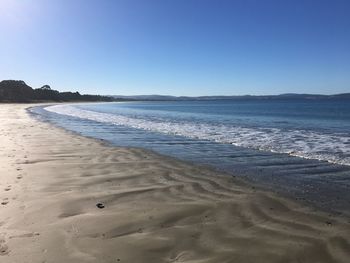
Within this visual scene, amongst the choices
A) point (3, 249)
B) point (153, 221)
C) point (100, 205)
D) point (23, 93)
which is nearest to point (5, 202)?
point (100, 205)

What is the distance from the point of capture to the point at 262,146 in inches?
683

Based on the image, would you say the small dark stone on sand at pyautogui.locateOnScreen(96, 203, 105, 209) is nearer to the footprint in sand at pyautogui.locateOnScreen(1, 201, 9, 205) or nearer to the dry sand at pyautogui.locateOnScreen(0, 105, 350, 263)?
the dry sand at pyautogui.locateOnScreen(0, 105, 350, 263)

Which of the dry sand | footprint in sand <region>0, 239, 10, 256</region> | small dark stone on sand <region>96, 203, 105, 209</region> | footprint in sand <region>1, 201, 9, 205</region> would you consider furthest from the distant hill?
footprint in sand <region>0, 239, 10, 256</region>

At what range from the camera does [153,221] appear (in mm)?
6812

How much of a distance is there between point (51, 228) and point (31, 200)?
189cm

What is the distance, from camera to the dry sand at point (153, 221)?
5.43 m

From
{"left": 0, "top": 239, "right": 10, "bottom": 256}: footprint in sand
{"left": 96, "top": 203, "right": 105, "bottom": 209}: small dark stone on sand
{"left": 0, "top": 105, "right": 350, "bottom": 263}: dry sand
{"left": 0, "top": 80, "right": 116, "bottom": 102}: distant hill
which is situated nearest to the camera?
{"left": 0, "top": 239, "right": 10, "bottom": 256}: footprint in sand

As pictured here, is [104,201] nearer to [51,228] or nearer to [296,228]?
[51,228]

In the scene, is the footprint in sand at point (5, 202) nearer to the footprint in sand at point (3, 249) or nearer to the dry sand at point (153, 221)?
the dry sand at point (153, 221)

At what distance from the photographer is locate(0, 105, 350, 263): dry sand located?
5.43m

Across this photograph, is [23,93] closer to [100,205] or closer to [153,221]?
[100,205]

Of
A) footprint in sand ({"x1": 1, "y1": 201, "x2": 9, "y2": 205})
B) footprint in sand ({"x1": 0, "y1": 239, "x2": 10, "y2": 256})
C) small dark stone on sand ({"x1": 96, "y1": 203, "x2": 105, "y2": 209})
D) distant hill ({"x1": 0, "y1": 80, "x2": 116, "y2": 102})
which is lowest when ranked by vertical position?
distant hill ({"x1": 0, "y1": 80, "x2": 116, "y2": 102})

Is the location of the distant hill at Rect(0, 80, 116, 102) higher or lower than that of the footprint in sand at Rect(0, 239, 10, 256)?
lower

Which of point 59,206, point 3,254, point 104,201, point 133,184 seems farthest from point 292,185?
point 3,254
